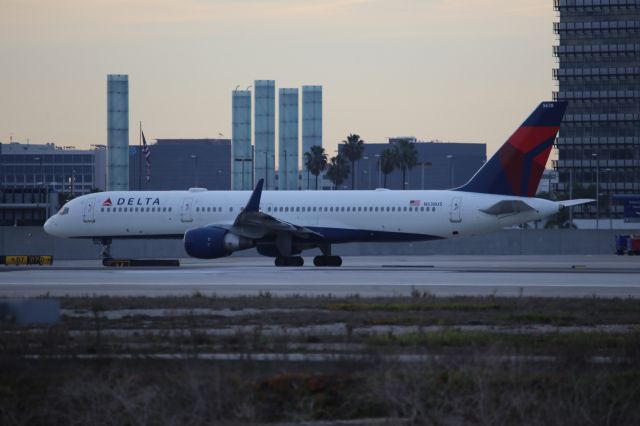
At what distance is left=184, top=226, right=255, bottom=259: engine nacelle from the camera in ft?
140

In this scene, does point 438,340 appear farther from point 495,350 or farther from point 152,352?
point 152,352

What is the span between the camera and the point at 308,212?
46125mm

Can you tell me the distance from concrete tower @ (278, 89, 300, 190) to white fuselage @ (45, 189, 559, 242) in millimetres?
68028

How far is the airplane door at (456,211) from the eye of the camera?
43406mm

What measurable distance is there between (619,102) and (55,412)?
121 metres

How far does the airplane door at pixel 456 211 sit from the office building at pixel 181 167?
4751 inches

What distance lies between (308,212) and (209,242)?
5520 millimetres

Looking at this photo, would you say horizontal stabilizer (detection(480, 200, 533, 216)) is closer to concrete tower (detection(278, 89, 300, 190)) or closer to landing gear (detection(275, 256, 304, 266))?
landing gear (detection(275, 256, 304, 266))

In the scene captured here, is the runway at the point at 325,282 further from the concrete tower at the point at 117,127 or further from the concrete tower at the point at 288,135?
the concrete tower at the point at 288,135

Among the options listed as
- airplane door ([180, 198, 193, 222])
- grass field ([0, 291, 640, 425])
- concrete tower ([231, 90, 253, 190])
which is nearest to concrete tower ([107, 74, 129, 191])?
concrete tower ([231, 90, 253, 190])

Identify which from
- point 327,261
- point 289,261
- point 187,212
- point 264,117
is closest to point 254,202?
point 289,261

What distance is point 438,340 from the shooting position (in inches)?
664

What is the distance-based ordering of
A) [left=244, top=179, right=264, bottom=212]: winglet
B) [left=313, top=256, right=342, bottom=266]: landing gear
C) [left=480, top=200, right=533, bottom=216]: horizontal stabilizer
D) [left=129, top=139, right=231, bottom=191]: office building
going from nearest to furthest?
[left=480, top=200, right=533, bottom=216]: horizontal stabilizer
[left=244, top=179, right=264, bottom=212]: winglet
[left=313, top=256, right=342, bottom=266]: landing gear
[left=129, top=139, right=231, bottom=191]: office building

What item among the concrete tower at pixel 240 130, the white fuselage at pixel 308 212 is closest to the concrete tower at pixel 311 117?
the concrete tower at pixel 240 130
